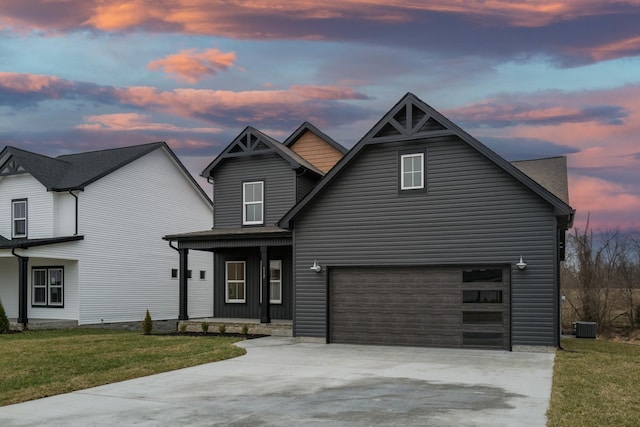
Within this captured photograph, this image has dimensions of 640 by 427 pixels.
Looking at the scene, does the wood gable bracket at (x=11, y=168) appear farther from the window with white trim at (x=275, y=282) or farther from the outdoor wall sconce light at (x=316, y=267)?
the outdoor wall sconce light at (x=316, y=267)

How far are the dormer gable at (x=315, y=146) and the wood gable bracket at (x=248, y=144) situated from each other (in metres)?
1.91

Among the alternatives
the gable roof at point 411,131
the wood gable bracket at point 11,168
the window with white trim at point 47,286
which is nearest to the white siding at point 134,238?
the window with white trim at point 47,286

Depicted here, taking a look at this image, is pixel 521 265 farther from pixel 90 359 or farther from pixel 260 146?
pixel 260 146

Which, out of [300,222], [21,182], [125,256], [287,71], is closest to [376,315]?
[300,222]

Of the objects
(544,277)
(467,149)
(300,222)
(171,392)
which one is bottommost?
(171,392)

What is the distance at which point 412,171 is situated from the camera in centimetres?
1762

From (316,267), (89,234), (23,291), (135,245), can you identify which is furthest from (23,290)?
(316,267)

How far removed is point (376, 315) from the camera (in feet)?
58.9

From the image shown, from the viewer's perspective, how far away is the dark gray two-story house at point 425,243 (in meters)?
16.0

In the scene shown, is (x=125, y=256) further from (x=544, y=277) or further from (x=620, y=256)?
(x=620, y=256)

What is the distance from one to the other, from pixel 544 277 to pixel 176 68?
1353 centimetres

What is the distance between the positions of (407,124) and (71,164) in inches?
721

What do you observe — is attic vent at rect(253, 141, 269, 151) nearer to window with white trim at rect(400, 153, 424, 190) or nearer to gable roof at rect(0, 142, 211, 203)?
window with white trim at rect(400, 153, 424, 190)

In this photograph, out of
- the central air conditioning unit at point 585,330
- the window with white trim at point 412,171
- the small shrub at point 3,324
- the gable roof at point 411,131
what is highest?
the gable roof at point 411,131
